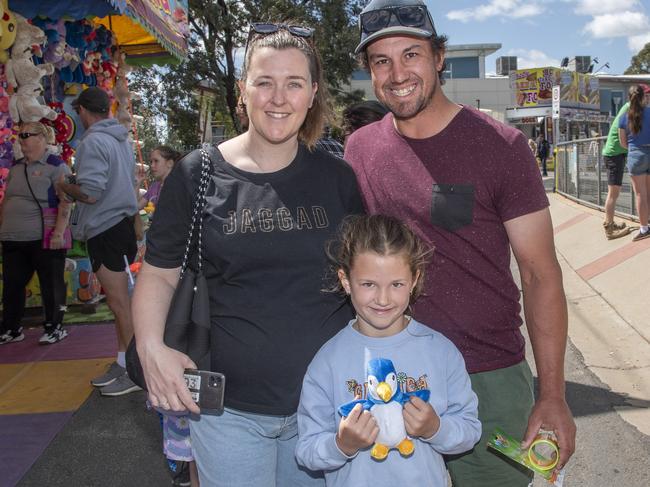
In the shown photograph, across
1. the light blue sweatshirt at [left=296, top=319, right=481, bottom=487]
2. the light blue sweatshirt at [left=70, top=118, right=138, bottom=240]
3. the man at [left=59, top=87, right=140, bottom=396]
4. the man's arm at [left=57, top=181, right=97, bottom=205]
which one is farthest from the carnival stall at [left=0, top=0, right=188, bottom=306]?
the light blue sweatshirt at [left=296, top=319, right=481, bottom=487]

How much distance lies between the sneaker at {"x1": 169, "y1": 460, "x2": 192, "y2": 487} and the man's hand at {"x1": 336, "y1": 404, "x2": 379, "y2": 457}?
1028 millimetres

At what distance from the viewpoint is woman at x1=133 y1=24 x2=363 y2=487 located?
6.44 ft

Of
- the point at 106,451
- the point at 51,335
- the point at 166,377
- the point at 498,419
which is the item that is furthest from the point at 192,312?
the point at 51,335

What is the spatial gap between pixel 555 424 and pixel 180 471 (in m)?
1.44

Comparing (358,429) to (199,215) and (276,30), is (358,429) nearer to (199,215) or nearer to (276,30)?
(199,215)

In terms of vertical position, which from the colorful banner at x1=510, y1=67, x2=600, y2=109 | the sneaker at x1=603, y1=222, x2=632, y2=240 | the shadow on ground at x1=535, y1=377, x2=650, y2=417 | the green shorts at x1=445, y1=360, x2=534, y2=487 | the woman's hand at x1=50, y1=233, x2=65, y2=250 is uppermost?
the colorful banner at x1=510, y1=67, x2=600, y2=109

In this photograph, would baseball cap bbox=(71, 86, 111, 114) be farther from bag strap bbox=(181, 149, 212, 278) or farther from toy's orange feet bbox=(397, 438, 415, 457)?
toy's orange feet bbox=(397, 438, 415, 457)

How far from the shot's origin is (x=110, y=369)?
5.09 metres

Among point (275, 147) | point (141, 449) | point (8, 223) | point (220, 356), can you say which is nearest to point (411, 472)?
point (220, 356)

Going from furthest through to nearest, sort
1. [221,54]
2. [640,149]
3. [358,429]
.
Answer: [221,54], [640,149], [358,429]

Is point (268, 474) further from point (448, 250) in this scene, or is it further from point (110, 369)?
point (110, 369)

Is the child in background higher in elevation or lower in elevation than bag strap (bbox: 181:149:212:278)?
lower

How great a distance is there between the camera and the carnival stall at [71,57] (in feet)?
19.6

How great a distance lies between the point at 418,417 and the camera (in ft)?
5.62
